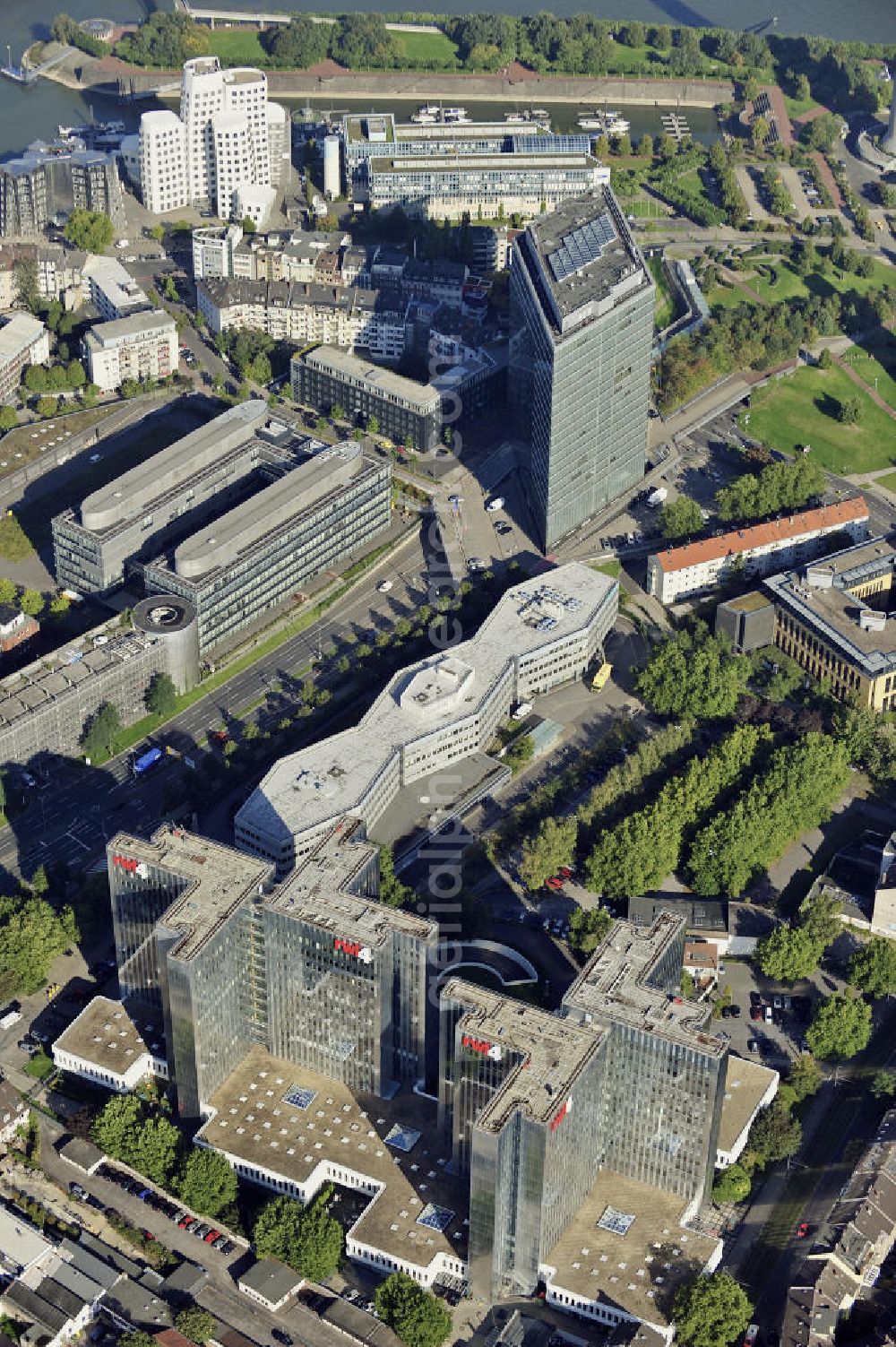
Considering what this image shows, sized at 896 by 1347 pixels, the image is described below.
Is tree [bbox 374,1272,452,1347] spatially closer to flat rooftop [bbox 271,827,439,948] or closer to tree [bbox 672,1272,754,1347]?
tree [bbox 672,1272,754,1347]

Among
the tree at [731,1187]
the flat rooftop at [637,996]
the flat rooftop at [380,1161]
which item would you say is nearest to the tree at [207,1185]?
the flat rooftop at [380,1161]

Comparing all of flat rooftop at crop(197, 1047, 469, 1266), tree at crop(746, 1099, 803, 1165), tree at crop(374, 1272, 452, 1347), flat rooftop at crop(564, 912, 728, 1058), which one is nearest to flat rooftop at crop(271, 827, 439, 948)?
flat rooftop at crop(564, 912, 728, 1058)

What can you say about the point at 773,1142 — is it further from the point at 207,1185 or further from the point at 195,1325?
the point at 195,1325

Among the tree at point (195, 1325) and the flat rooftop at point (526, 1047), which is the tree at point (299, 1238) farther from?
the flat rooftop at point (526, 1047)

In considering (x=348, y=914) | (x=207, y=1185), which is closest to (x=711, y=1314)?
(x=207, y=1185)

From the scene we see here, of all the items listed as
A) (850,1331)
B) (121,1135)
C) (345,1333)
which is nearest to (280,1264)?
(345,1333)
